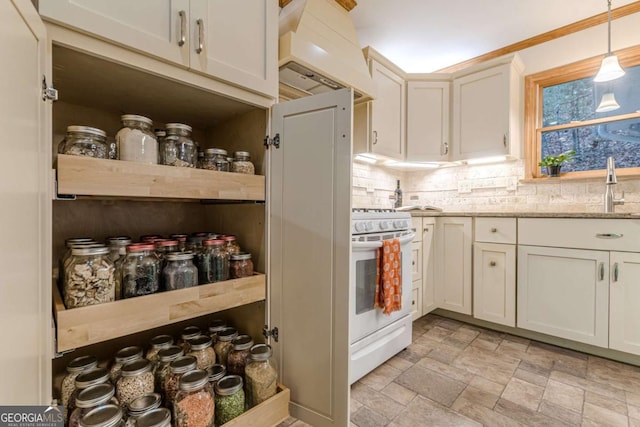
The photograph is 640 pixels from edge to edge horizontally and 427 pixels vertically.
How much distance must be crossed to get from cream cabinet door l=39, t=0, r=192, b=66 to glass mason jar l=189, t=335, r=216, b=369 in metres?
1.12

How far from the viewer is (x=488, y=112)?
102 inches

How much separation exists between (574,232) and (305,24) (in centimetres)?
216

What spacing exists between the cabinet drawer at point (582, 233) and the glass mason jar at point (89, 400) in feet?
8.21

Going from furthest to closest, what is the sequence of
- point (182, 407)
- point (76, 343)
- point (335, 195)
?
point (335, 195) → point (182, 407) → point (76, 343)

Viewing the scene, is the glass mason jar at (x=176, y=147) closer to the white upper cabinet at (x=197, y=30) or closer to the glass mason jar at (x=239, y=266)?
the white upper cabinet at (x=197, y=30)

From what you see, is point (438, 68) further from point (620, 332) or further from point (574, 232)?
point (620, 332)

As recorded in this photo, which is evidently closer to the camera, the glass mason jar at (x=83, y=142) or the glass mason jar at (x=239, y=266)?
the glass mason jar at (x=83, y=142)

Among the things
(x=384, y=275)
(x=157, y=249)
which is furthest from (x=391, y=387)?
(x=157, y=249)

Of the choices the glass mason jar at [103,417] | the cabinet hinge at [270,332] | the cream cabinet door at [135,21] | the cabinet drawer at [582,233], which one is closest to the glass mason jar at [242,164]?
the cream cabinet door at [135,21]

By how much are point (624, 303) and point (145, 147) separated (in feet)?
8.86

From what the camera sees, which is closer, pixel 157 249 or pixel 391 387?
pixel 157 249

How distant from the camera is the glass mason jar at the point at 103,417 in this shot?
2.75 feet

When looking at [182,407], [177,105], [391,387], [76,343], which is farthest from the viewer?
[391,387]

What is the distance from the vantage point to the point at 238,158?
1.32 meters
